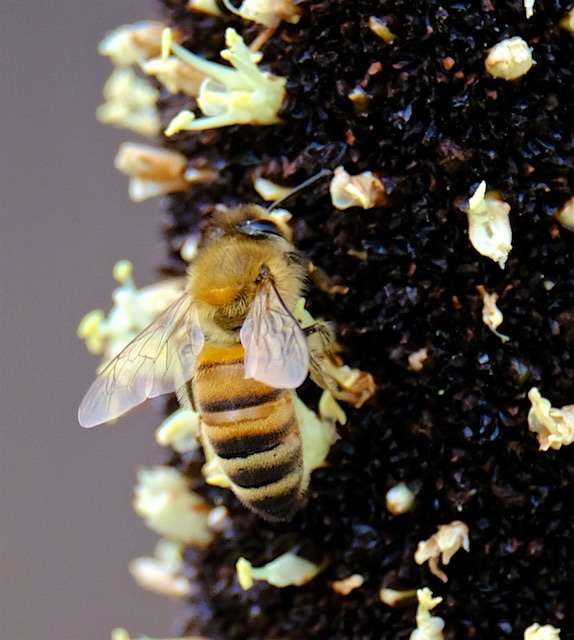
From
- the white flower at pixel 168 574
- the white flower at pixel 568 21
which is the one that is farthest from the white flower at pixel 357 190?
the white flower at pixel 168 574

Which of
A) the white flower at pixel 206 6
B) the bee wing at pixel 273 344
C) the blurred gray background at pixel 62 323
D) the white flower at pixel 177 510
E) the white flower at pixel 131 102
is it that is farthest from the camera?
the blurred gray background at pixel 62 323

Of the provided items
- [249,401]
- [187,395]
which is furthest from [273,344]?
[187,395]

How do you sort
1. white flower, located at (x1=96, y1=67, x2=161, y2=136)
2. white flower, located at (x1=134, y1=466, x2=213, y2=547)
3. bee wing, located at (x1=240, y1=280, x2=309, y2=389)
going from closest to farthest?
bee wing, located at (x1=240, y1=280, x2=309, y2=389) → white flower, located at (x1=134, y1=466, x2=213, y2=547) → white flower, located at (x1=96, y1=67, x2=161, y2=136)

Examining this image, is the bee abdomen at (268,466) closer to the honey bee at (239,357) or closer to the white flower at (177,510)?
the honey bee at (239,357)

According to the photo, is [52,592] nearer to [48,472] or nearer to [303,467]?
[48,472]

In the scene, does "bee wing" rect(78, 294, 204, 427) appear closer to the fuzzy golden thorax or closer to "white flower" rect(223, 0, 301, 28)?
the fuzzy golden thorax

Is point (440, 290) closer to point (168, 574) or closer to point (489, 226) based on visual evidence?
point (489, 226)

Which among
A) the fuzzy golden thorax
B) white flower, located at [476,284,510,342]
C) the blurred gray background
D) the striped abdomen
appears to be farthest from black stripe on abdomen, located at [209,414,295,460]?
the blurred gray background
